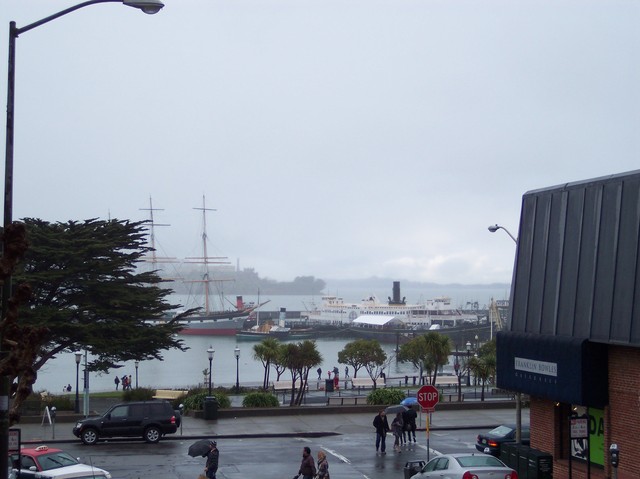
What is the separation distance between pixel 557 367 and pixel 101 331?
1070 inches

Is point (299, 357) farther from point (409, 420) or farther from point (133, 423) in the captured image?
point (133, 423)

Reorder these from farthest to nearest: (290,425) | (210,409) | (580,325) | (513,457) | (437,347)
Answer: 1. (437,347)
2. (210,409)
3. (290,425)
4. (513,457)
5. (580,325)

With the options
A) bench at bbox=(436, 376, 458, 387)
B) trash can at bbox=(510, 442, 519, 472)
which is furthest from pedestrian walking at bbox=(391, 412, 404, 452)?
bench at bbox=(436, 376, 458, 387)

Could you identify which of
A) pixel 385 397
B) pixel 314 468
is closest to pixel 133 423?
pixel 314 468

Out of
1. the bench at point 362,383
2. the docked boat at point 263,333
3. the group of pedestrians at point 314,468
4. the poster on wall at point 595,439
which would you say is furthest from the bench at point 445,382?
the docked boat at point 263,333

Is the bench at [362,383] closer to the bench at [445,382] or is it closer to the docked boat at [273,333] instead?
the bench at [445,382]

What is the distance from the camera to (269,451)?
27.8m

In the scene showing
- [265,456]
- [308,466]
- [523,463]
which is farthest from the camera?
[265,456]

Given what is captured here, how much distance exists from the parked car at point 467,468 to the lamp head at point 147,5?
34.8ft

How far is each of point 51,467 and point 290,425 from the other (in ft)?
53.0

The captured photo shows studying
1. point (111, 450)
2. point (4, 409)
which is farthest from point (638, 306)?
point (111, 450)

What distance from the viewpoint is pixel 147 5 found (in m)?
12.3

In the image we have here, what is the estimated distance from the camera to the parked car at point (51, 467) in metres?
18.0

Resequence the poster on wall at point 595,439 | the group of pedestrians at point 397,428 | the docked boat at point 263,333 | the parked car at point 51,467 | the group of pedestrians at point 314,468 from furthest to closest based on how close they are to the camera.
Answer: the docked boat at point 263,333
the group of pedestrians at point 397,428
the group of pedestrians at point 314,468
the poster on wall at point 595,439
the parked car at point 51,467
